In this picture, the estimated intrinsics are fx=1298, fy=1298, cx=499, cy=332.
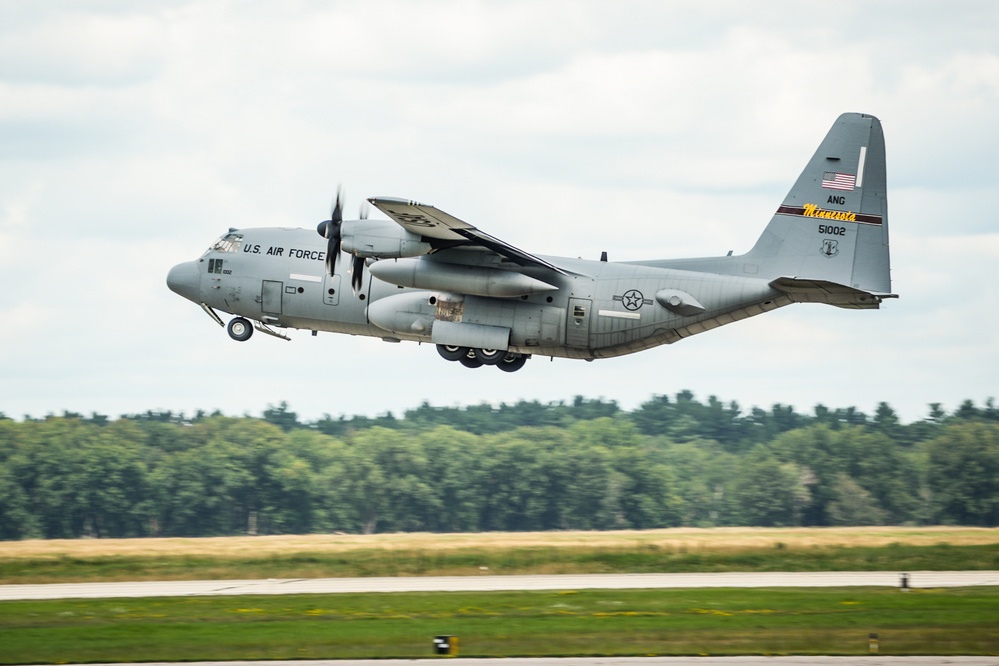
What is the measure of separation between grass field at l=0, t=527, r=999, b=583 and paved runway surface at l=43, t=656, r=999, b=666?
14.8 metres

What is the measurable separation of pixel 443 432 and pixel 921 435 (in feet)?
92.1

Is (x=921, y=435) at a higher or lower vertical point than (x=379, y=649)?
higher

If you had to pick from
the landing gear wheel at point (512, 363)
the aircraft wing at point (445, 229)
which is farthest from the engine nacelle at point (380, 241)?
the landing gear wheel at point (512, 363)

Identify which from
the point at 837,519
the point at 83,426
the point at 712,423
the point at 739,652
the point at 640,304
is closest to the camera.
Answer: the point at 739,652

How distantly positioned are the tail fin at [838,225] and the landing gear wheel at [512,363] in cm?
721

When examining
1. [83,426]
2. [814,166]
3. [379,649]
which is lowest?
[379,649]

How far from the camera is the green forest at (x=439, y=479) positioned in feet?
221

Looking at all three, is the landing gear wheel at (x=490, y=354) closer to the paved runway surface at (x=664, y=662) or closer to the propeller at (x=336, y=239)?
the propeller at (x=336, y=239)

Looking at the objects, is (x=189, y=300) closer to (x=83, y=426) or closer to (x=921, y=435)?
(x=83, y=426)

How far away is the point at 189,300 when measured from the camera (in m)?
41.0

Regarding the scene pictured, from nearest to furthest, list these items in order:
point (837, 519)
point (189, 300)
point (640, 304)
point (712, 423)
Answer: point (640, 304) < point (189, 300) < point (837, 519) < point (712, 423)

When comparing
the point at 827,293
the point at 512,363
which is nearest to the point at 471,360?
the point at 512,363

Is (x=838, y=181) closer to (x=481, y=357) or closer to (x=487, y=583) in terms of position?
(x=481, y=357)

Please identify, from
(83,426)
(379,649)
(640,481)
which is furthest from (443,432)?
(379,649)
